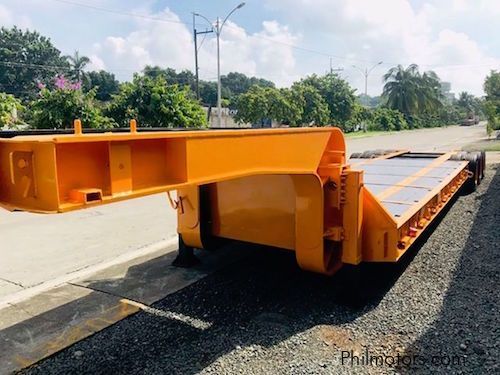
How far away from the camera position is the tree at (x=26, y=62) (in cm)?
6569

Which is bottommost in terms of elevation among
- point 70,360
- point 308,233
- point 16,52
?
point 70,360

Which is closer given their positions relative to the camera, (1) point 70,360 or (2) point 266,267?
(1) point 70,360

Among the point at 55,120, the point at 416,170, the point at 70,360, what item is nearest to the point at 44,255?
the point at 70,360

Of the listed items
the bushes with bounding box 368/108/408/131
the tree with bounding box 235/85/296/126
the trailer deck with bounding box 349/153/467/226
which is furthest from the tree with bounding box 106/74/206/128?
the bushes with bounding box 368/108/408/131

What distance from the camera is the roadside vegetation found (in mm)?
14844

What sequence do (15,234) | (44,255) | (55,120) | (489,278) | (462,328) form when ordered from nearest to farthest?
1. (462,328)
2. (489,278)
3. (44,255)
4. (15,234)
5. (55,120)

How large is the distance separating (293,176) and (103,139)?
2045 mm

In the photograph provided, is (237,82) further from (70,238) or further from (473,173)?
(70,238)

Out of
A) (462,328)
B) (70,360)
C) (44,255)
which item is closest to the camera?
(70,360)

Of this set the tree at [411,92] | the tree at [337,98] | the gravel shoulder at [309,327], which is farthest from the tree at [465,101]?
the gravel shoulder at [309,327]

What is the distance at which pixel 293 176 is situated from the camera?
12.9 ft

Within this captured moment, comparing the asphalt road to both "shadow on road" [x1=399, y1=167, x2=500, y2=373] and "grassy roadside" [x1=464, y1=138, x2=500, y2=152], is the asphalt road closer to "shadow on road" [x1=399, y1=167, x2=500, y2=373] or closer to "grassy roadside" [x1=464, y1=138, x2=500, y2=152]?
"shadow on road" [x1=399, y1=167, x2=500, y2=373]

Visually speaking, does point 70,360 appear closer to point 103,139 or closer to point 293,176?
point 103,139

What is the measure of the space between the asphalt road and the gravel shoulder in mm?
1647
